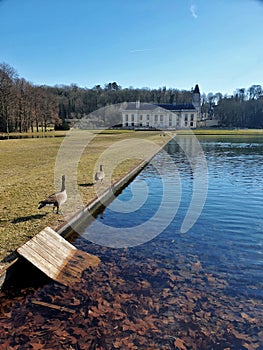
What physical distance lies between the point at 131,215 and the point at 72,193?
1931 mm

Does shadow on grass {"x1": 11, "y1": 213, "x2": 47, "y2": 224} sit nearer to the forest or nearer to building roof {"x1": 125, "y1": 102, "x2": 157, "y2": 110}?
the forest

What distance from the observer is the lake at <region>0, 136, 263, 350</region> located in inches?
131

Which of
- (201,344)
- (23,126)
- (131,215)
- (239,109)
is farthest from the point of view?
(239,109)

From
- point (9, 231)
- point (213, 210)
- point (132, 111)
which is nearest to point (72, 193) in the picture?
point (9, 231)

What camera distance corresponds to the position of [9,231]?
5.33 metres

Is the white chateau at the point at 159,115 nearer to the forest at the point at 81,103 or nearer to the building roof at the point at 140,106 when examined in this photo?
the building roof at the point at 140,106

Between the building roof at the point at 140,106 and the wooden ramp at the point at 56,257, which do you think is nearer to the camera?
the wooden ramp at the point at 56,257

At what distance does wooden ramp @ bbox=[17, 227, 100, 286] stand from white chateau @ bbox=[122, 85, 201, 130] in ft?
272

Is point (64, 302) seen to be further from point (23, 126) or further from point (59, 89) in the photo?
point (59, 89)

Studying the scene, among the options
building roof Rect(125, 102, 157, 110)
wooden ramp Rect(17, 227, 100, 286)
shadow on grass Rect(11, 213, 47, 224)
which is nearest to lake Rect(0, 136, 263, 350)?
wooden ramp Rect(17, 227, 100, 286)

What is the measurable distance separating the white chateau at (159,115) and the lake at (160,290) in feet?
265

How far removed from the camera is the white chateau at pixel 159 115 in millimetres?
86188

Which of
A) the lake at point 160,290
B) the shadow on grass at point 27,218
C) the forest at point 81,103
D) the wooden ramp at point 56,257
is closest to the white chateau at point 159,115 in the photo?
the forest at point 81,103

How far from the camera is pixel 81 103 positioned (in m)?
81.7
